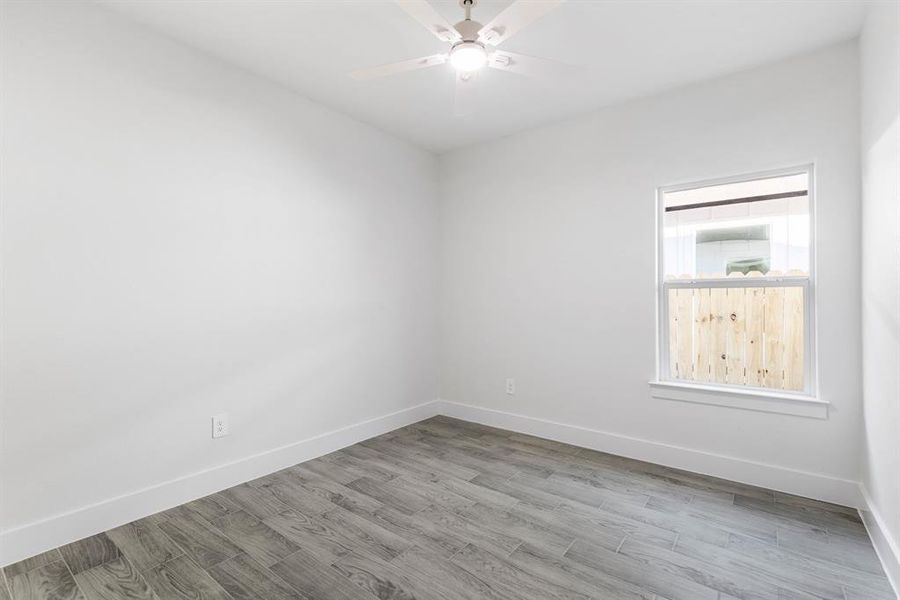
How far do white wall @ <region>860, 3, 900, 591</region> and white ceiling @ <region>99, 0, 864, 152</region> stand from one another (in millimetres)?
429

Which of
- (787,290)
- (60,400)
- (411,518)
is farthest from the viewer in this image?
(787,290)

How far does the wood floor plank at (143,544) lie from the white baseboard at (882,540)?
3041 millimetres

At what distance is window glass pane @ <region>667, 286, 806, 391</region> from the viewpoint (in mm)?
2619

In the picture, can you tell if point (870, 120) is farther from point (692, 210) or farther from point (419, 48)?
point (419, 48)

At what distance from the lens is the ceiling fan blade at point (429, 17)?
162 centimetres

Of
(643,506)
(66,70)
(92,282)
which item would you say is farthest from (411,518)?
(66,70)

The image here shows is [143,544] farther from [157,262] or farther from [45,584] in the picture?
[157,262]

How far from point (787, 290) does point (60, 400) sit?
13.2 ft

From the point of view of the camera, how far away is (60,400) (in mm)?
2014

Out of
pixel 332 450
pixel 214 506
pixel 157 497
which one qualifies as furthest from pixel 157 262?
pixel 332 450

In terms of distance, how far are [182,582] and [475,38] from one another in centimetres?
267

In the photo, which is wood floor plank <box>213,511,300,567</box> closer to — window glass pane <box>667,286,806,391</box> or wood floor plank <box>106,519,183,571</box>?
wood floor plank <box>106,519,183,571</box>

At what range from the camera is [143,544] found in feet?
6.63

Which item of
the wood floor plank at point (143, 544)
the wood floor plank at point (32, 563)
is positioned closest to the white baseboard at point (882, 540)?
the wood floor plank at point (143, 544)
